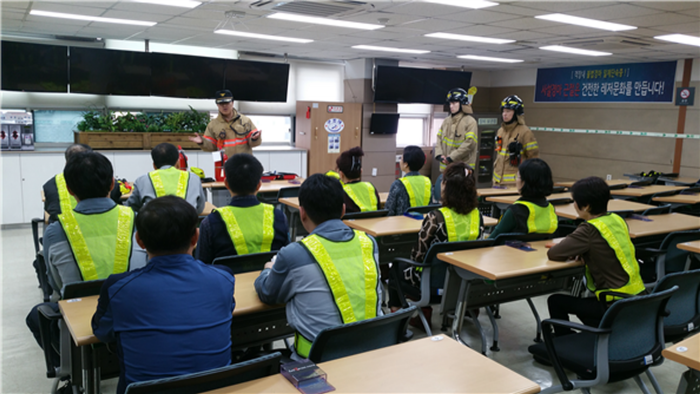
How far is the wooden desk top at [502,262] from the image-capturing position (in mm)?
2740

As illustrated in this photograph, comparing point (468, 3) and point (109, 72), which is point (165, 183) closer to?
point (468, 3)

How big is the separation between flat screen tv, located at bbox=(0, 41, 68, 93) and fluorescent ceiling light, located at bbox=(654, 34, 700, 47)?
7.88 m

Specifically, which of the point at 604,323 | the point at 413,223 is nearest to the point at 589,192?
the point at 604,323

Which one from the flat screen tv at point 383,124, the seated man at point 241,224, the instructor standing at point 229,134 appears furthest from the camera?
the flat screen tv at point 383,124

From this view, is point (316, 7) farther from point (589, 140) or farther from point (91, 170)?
point (589, 140)

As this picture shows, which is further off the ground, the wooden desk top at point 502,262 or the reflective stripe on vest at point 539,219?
the reflective stripe on vest at point 539,219

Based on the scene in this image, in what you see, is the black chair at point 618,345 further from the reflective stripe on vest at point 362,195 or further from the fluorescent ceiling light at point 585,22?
the fluorescent ceiling light at point 585,22

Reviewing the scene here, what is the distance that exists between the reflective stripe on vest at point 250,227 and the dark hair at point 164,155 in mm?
1495

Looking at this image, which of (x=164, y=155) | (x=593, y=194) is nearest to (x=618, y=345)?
(x=593, y=194)

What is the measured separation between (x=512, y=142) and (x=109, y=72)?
575 centimetres

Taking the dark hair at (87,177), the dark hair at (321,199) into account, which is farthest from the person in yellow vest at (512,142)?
the dark hair at (87,177)

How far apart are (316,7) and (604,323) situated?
3.80m

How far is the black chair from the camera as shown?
2.13m

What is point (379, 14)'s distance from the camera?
517 centimetres
